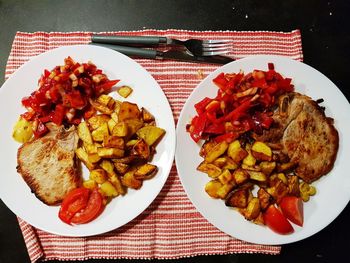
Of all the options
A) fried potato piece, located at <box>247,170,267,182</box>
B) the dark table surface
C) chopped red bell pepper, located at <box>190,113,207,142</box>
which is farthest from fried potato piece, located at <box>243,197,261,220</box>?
chopped red bell pepper, located at <box>190,113,207,142</box>

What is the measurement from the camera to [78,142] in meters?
2.09

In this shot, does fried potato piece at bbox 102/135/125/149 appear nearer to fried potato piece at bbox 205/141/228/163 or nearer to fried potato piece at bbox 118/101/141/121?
fried potato piece at bbox 118/101/141/121

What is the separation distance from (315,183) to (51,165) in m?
1.47

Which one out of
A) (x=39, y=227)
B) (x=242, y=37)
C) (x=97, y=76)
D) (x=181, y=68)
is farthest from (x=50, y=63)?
(x=242, y=37)

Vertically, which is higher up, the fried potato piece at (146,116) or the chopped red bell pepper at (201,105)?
the chopped red bell pepper at (201,105)

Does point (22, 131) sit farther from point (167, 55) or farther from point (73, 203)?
point (167, 55)

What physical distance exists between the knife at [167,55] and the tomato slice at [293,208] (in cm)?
87

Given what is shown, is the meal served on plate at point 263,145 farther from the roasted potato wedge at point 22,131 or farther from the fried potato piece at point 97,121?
the roasted potato wedge at point 22,131


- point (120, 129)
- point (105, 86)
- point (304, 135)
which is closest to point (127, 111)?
point (120, 129)

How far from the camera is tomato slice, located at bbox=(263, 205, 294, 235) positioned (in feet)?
6.80

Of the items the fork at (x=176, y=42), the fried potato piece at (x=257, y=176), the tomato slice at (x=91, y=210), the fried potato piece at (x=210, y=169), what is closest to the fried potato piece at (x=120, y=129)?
the tomato slice at (x=91, y=210)

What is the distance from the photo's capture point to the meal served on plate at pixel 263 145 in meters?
2.06

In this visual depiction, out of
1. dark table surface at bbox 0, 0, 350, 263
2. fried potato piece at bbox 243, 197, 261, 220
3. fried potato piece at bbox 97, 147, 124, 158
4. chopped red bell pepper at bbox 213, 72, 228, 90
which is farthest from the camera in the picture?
dark table surface at bbox 0, 0, 350, 263

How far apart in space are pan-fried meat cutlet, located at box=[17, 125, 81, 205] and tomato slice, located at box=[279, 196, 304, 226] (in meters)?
1.12
